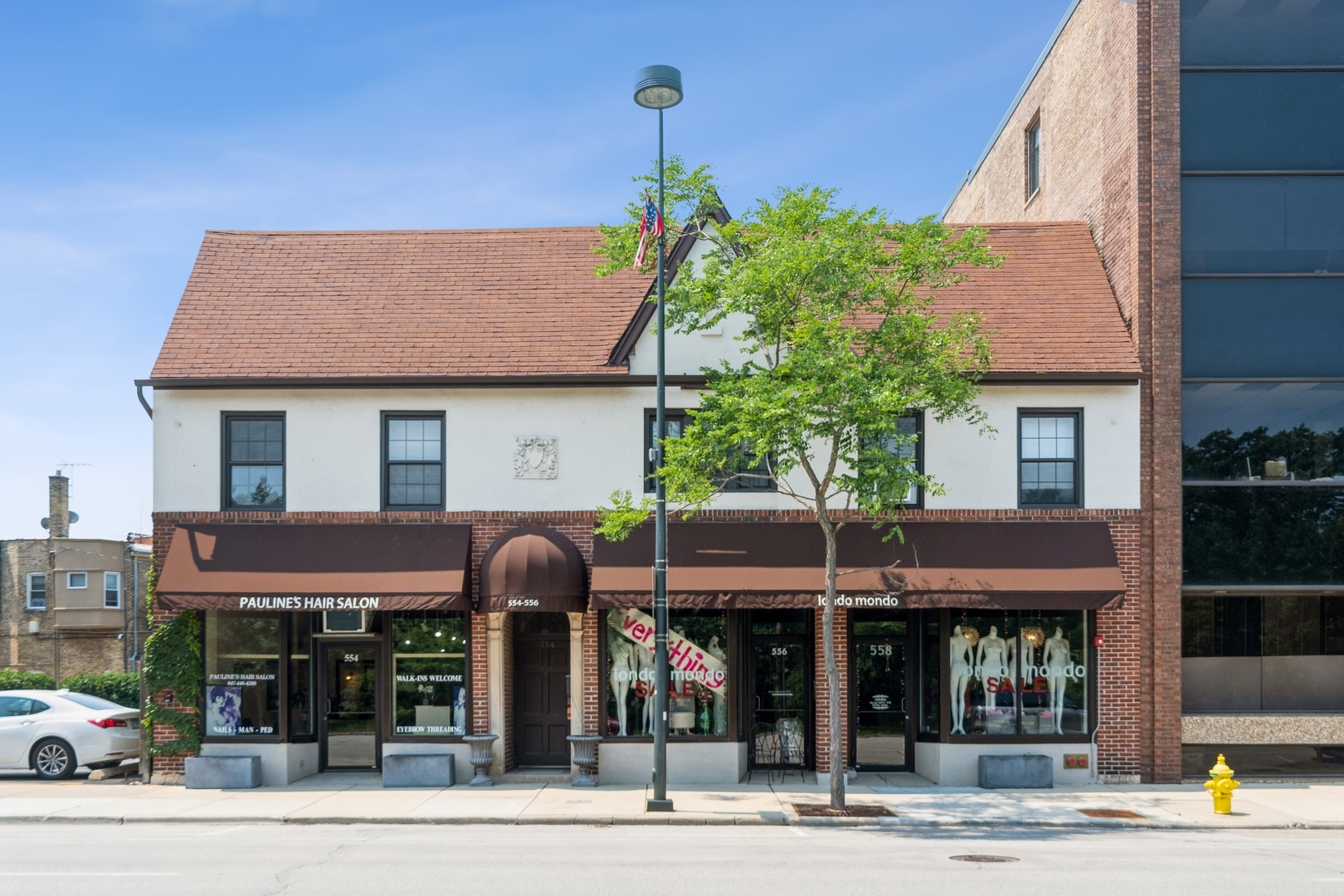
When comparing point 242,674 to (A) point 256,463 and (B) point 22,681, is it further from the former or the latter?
(B) point 22,681

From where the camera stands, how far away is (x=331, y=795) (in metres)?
15.9

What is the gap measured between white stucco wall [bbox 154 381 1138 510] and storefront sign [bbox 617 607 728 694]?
204 centimetres

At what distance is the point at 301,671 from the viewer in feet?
57.6

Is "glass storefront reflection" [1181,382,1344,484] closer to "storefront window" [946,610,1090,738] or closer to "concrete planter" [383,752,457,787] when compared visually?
"storefront window" [946,610,1090,738]

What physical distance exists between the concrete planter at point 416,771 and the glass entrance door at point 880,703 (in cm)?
678

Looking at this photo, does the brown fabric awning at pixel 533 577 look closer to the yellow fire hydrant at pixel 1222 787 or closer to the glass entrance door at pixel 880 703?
the glass entrance door at pixel 880 703

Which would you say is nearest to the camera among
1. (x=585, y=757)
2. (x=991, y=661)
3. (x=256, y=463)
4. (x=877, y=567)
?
(x=877, y=567)

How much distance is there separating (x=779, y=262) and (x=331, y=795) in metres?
10.3

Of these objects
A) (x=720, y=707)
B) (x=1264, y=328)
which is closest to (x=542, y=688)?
(x=720, y=707)

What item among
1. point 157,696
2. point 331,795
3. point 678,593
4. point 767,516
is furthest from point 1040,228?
point 157,696

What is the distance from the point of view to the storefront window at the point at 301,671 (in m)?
17.4

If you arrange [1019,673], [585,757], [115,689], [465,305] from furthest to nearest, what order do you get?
1. [115,689]
2. [465,305]
3. [1019,673]
4. [585,757]

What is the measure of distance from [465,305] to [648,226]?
16.5 ft

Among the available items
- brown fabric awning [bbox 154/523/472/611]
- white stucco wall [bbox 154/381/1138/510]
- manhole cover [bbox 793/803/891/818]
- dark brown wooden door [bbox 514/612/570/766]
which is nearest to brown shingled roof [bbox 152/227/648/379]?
white stucco wall [bbox 154/381/1138/510]
